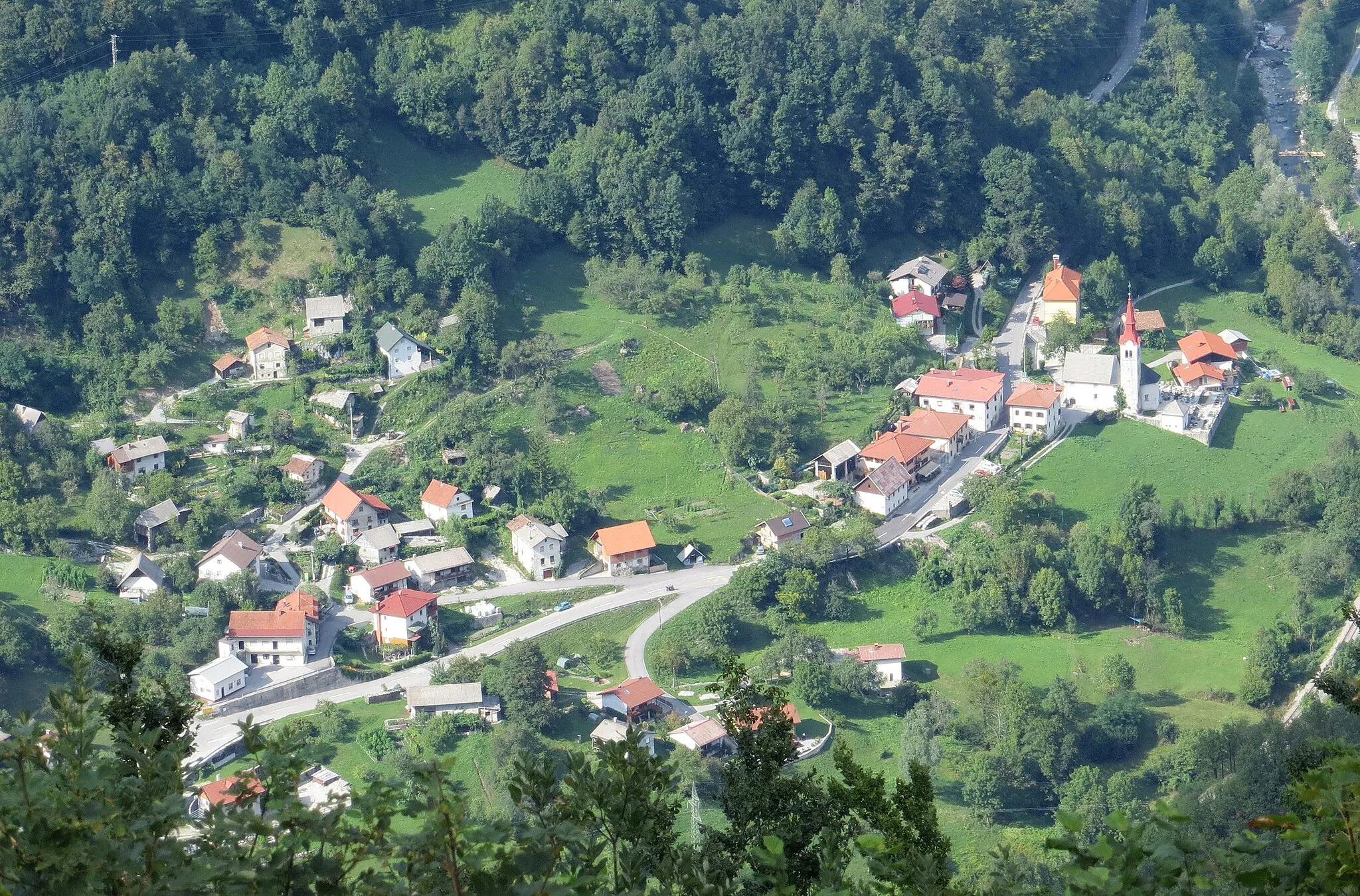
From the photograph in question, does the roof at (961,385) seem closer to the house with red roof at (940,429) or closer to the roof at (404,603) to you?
the house with red roof at (940,429)

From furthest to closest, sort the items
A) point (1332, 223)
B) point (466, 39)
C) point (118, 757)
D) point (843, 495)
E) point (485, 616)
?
1. point (1332, 223)
2. point (466, 39)
3. point (843, 495)
4. point (485, 616)
5. point (118, 757)

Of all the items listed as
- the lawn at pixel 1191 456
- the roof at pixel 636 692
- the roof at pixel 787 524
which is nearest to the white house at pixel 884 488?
the roof at pixel 787 524

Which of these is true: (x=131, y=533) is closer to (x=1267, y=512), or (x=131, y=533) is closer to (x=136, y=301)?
(x=136, y=301)

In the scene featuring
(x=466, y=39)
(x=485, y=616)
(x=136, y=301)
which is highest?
(x=466, y=39)

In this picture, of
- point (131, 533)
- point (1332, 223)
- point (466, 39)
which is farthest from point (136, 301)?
point (1332, 223)

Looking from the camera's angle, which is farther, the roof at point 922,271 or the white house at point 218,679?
the roof at point 922,271

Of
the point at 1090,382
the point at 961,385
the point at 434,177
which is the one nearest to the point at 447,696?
the point at 961,385
